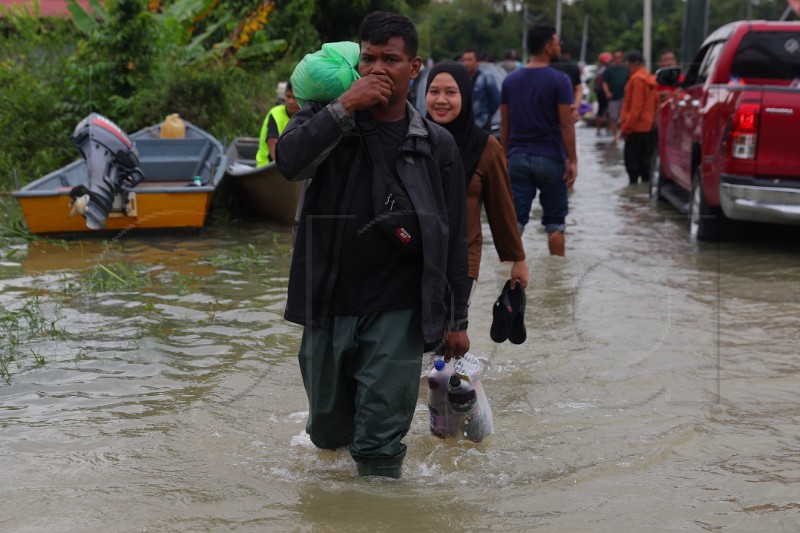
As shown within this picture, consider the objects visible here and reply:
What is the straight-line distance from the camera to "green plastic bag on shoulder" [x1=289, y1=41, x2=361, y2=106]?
3.96m

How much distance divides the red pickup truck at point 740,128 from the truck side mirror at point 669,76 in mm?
11

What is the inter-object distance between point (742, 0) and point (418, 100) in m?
53.4

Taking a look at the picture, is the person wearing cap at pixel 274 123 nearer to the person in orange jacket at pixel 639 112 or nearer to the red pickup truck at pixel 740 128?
the red pickup truck at pixel 740 128

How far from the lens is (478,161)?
5211 mm

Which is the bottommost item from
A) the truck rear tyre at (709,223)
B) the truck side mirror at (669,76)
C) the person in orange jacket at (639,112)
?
the truck rear tyre at (709,223)

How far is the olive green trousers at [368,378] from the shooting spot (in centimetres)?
404

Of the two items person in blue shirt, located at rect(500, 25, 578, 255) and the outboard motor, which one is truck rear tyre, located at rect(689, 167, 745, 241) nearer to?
person in blue shirt, located at rect(500, 25, 578, 255)

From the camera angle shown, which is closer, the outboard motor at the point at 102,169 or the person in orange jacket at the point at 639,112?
the outboard motor at the point at 102,169

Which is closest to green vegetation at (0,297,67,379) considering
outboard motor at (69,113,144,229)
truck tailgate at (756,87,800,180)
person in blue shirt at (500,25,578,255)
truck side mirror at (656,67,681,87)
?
outboard motor at (69,113,144,229)

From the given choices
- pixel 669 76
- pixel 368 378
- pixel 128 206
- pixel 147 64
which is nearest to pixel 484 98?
pixel 669 76

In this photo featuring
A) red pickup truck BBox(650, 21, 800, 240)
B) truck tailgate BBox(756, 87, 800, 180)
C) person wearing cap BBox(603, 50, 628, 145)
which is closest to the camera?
truck tailgate BBox(756, 87, 800, 180)

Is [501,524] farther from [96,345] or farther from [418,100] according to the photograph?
[418,100]

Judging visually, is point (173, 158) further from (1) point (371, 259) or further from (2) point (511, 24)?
(2) point (511, 24)

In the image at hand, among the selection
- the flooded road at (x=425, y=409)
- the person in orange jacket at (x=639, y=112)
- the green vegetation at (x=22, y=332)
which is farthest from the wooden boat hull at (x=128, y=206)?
the person in orange jacket at (x=639, y=112)
